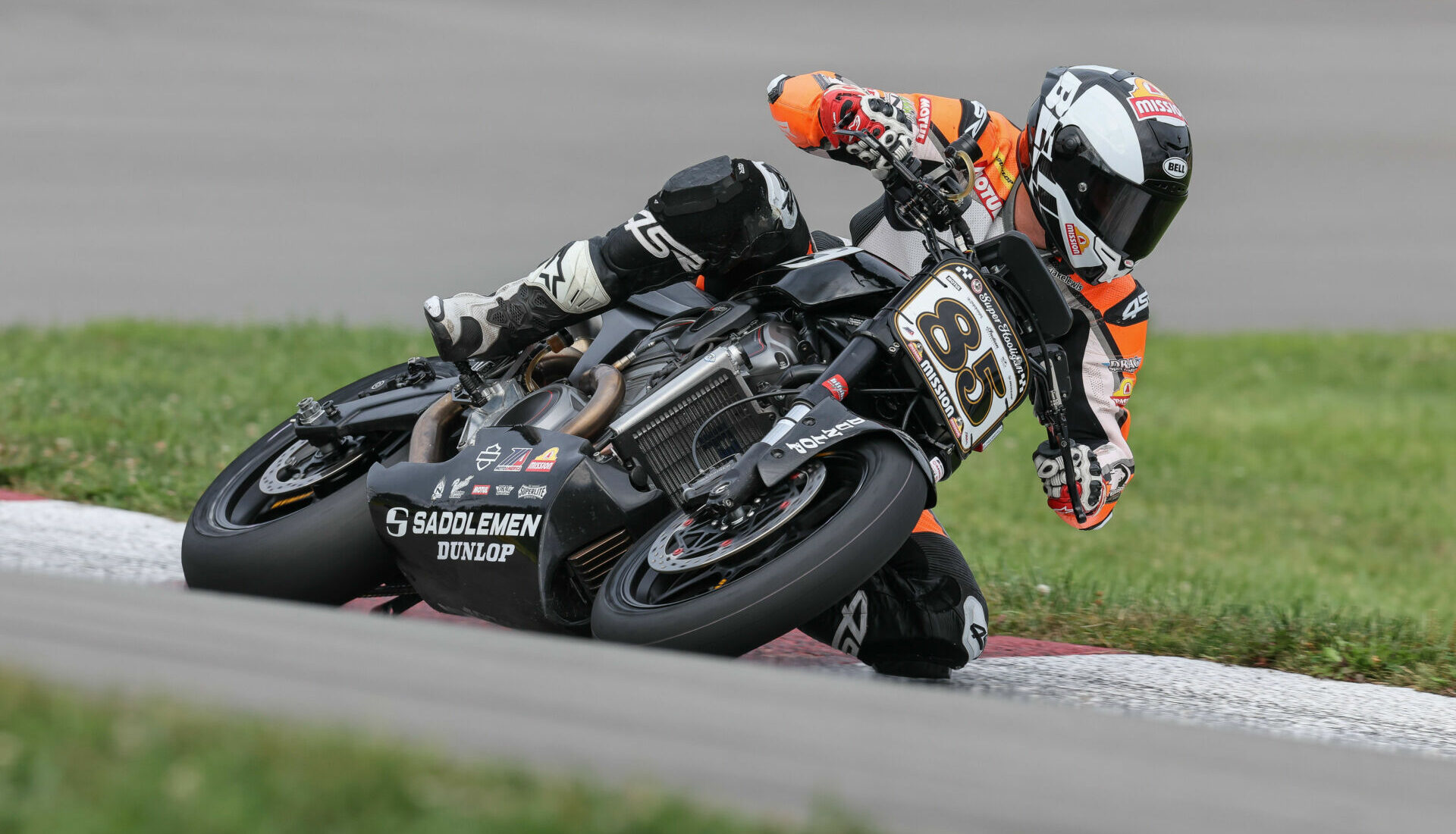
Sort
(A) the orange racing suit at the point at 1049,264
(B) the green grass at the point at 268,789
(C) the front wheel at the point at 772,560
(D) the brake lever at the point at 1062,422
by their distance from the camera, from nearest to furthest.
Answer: (B) the green grass at the point at 268,789 < (C) the front wheel at the point at 772,560 < (D) the brake lever at the point at 1062,422 < (A) the orange racing suit at the point at 1049,264

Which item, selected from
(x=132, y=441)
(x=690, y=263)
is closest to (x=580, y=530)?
(x=690, y=263)

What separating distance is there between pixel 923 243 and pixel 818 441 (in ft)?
3.93

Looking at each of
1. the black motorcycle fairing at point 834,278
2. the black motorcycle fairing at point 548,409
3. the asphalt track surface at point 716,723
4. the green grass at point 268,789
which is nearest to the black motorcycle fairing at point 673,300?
the black motorcycle fairing at point 834,278

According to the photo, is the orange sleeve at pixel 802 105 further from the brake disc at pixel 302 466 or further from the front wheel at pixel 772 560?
the brake disc at pixel 302 466

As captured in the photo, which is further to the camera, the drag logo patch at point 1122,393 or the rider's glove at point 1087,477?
the drag logo patch at point 1122,393

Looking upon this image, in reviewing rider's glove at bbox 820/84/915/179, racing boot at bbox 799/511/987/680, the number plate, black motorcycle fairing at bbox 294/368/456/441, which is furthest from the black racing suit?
black motorcycle fairing at bbox 294/368/456/441

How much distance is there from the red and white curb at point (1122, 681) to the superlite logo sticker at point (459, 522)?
2.86ft

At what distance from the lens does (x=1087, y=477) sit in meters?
4.12

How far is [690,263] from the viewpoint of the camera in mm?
3945

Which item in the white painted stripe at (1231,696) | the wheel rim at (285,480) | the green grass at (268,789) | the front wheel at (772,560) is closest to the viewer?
the green grass at (268,789)

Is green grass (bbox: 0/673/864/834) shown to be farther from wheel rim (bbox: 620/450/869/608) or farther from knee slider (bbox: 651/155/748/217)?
knee slider (bbox: 651/155/748/217)

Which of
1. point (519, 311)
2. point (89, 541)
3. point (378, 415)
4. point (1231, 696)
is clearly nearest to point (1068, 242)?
point (1231, 696)

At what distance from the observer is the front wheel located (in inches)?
118

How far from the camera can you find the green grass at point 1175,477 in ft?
16.6
